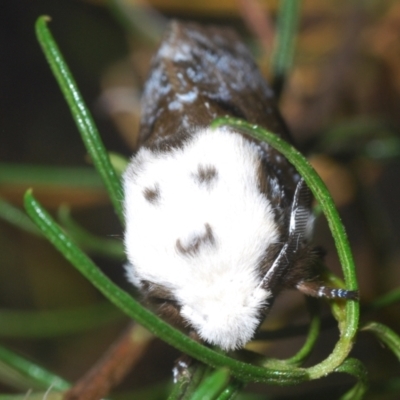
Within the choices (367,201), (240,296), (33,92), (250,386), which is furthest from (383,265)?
(33,92)

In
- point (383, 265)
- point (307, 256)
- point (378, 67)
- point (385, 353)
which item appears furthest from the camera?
point (378, 67)

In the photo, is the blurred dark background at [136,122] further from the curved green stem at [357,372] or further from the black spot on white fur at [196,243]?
the black spot on white fur at [196,243]

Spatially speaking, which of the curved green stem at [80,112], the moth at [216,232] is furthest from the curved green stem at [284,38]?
the curved green stem at [80,112]

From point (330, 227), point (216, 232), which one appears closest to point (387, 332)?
point (330, 227)

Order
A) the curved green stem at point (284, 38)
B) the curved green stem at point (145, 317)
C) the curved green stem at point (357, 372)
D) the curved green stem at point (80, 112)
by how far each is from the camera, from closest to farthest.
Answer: the curved green stem at point (145, 317), the curved green stem at point (357, 372), the curved green stem at point (80, 112), the curved green stem at point (284, 38)

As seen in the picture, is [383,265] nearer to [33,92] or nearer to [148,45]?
[148,45]
